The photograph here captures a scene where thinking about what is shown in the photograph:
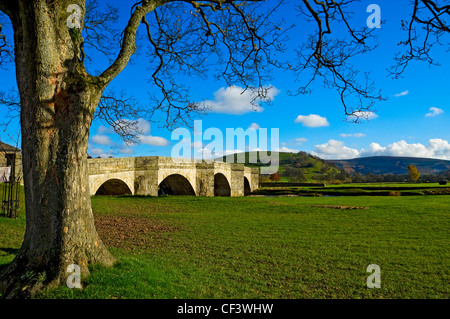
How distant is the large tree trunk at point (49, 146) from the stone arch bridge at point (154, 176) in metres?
11.2

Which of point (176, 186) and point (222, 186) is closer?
point (176, 186)

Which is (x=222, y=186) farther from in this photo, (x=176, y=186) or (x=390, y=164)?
(x=390, y=164)

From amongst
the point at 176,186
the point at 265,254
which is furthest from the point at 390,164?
the point at 265,254

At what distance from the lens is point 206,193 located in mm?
26109

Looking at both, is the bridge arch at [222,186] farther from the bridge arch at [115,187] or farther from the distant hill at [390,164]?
the distant hill at [390,164]

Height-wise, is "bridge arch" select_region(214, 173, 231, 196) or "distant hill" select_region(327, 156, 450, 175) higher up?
"distant hill" select_region(327, 156, 450, 175)

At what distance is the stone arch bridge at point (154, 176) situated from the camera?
1630cm

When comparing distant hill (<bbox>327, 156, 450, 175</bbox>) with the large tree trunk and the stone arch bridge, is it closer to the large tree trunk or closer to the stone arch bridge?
the stone arch bridge

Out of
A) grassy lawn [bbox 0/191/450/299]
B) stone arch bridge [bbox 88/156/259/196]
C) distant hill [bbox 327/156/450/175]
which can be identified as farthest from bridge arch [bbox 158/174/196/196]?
distant hill [bbox 327/156/450/175]

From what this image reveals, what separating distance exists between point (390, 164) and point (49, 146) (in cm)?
20538

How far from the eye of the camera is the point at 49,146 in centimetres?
435

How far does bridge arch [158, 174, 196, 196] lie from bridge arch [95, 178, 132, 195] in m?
5.16

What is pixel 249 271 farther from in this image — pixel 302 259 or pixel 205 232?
pixel 205 232

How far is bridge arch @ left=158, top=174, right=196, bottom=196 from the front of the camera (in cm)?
2475
